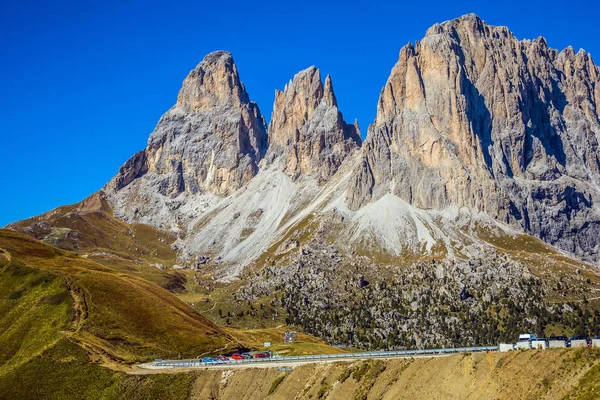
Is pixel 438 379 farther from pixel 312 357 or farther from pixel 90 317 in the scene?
pixel 90 317

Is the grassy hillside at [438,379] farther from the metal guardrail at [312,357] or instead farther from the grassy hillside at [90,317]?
the grassy hillside at [90,317]

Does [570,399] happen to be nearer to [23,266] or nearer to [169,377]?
[169,377]

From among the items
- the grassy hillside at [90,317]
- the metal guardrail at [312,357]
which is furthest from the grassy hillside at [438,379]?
the grassy hillside at [90,317]

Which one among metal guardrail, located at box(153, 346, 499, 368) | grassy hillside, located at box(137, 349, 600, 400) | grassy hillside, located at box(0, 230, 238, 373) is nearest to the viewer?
grassy hillside, located at box(137, 349, 600, 400)

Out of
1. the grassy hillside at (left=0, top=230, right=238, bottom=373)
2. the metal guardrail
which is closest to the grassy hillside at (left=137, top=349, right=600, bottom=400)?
the metal guardrail

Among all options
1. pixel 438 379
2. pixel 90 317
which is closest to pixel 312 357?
pixel 438 379

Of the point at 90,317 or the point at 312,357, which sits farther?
the point at 90,317

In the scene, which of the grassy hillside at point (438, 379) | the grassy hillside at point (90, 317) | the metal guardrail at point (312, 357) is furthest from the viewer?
the grassy hillside at point (90, 317)

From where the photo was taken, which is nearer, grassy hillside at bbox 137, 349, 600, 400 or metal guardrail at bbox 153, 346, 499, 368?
grassy hillside at bbox 137, 349, 600, 400

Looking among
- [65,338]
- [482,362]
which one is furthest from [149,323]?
[482,362]

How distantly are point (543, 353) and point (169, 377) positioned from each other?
216 feet

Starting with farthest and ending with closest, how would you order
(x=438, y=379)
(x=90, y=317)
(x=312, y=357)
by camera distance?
(x=90, y=317), (x=312, y=357), (x=438, y=379)

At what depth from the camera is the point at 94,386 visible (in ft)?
360

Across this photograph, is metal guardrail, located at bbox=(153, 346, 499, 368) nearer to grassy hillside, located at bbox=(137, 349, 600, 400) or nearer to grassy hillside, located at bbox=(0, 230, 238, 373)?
grassy hillside, located at bbox=(137, 349, 600, 400)
